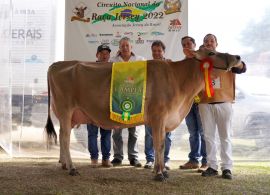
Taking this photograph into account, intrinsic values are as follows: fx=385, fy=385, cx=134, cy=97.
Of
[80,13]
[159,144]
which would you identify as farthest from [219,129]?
[80,13]

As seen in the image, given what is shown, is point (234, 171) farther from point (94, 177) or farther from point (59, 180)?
point (59, 180)

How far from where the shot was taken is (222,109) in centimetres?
532

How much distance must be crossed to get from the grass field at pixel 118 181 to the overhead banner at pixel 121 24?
233cm

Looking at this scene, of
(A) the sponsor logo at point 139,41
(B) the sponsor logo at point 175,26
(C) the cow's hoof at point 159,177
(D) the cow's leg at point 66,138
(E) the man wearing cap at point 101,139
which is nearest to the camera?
(C) the cow's hoof at point 159,177

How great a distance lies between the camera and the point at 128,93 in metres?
5.20

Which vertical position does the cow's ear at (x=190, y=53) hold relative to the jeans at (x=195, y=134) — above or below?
above

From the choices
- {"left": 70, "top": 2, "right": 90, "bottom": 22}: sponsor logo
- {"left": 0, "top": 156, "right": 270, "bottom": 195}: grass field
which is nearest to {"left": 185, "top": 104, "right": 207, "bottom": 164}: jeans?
{"left": 0, "top": 156, "right": 270, "bottom": 195}: grass field

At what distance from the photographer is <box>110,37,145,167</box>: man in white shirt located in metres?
6.37

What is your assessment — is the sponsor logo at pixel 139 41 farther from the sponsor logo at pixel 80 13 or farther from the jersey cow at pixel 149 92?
the jersey cow at pixel 149 92

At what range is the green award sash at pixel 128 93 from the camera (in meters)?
5.17

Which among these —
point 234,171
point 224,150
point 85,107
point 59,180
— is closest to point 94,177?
point 59,180

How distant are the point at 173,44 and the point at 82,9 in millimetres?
1884

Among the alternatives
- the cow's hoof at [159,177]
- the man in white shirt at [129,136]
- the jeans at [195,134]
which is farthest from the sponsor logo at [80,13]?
the cow's hoof at [159,177]

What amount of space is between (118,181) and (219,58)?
2.11m
